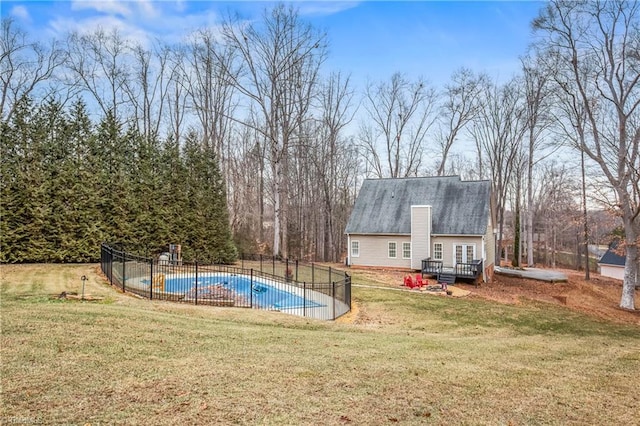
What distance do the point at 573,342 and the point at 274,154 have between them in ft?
66.5

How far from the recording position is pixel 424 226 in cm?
2402

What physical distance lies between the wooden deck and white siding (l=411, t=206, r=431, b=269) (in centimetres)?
171

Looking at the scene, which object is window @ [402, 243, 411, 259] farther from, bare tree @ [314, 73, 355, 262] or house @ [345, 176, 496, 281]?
bare tree @ [314, 73, 355, 262]

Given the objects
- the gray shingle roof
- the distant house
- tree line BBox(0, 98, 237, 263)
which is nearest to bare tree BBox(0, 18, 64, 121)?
tree line BBox(0, 98, 237, 263)

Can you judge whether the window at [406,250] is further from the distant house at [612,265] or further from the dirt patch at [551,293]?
the distant house at [612,265]

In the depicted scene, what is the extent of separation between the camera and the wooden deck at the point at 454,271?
20.6 meters

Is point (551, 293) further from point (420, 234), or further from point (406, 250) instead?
point (406, 250)

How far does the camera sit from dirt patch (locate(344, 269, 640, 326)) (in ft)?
53.6

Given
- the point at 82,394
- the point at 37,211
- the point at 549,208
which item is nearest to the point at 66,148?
the point at 37,211

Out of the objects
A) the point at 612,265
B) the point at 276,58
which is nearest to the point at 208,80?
the point at 276,58

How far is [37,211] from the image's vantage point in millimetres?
16688

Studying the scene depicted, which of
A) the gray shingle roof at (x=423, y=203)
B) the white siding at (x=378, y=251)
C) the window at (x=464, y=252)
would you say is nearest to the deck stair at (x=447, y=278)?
the window at (x=464, y=252)

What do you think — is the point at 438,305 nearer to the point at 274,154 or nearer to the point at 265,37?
the point at 274,154

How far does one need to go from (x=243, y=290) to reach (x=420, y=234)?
42.9 ft
